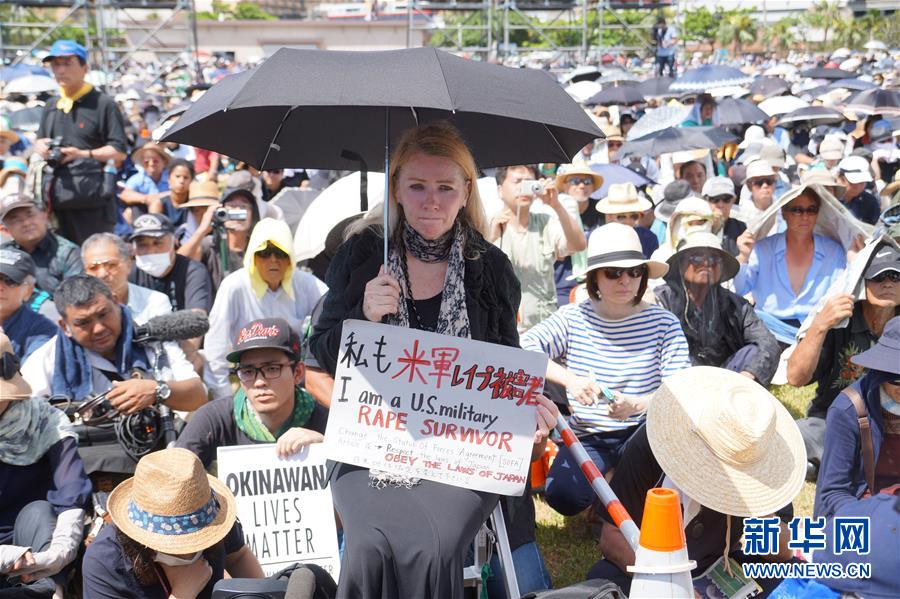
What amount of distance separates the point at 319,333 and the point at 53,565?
1.58 m

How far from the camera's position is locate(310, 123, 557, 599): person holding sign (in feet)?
8.54

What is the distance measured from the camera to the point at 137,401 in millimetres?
4426

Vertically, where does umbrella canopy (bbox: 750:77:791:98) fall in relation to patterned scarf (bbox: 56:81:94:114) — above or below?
below

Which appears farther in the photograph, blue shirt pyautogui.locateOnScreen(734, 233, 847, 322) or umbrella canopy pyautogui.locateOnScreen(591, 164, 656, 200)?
umbrella canopy pyautogui.locateOnScreen(591, 164, 656, 200)

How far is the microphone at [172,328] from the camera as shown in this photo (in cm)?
485

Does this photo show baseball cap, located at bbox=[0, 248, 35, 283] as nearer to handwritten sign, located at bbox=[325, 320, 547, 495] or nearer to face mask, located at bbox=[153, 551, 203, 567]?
face mask, located at bbox=[153, 551, 203, 567]

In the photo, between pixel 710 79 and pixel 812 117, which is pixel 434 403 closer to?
pixel 812 117

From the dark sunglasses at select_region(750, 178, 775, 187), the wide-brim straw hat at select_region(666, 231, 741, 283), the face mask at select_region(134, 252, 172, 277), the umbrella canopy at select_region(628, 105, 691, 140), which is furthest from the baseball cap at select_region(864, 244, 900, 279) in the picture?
the umbrella canopy at select_region(628, 105, 691, 140)

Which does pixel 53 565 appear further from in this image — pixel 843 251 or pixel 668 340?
pixel 843 251

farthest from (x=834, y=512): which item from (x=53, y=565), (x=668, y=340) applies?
(x=53, y=565)

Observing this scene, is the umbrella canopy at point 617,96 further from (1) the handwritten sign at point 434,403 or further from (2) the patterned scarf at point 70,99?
(1) the handwritten sign at point 434,403

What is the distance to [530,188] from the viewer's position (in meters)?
6.03

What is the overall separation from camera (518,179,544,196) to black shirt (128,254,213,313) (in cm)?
236

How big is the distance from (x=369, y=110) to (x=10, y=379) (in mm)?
1864
